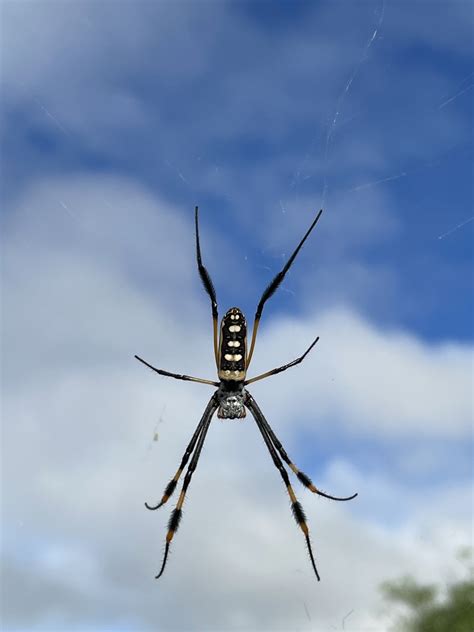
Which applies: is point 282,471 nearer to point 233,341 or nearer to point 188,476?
point 188,476

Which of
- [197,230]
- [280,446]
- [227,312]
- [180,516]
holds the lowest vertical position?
[180,516]

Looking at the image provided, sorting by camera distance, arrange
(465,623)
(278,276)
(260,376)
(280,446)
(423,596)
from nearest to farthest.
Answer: (278,276) → (260,376) → (280,446) → (465,623) → (423,596)

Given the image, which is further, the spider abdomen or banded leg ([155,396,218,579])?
banded leg ([155,396,218,579])

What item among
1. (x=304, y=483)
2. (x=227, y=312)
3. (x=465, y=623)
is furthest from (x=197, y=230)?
(x=465, y=623)

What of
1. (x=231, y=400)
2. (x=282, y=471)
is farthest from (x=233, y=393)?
(x=282, y=471)

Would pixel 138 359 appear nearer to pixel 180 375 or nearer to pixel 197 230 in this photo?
pixel 180 375

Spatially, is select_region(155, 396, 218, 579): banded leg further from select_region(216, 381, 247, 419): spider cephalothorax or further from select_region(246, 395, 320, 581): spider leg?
select_region(246, 395, 320, 581): spider leg

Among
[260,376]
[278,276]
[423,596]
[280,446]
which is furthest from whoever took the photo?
[423,596]

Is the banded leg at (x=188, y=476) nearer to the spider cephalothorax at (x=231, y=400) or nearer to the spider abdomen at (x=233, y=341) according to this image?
the spider cephalothorax at (x=231, y=400)
